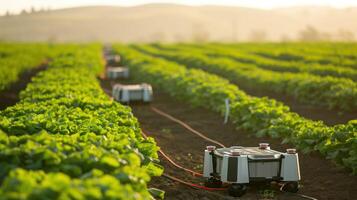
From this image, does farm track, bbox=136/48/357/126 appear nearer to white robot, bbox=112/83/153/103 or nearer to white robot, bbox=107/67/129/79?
white robot, bbox=112/83/153/103

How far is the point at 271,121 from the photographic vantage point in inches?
543

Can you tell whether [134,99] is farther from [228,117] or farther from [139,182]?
[139,182]

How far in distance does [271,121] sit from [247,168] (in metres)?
4.41

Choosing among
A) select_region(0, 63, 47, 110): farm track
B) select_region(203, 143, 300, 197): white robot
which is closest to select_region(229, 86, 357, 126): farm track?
select_region(203, 143, 300, 197): white robot

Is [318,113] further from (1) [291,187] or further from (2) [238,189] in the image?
(2) [238,189]

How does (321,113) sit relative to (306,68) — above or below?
above

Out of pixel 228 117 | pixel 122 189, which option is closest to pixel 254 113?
pixel 228 117

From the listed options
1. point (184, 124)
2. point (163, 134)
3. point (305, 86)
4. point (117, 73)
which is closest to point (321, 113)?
point (305, 86)

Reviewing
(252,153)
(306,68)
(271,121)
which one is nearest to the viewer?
(252,153)

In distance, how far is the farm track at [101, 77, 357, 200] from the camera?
9.87m

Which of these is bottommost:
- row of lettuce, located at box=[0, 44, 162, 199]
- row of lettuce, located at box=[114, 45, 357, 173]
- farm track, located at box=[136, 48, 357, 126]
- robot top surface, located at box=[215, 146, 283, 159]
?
farm track, located at box=[136, 48, 357, 126]

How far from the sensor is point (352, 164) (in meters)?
10.6

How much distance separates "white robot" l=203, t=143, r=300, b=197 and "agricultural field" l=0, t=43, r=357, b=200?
0.76 feet

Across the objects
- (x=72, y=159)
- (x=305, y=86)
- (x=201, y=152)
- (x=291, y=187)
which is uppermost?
(x=72, y=159)
